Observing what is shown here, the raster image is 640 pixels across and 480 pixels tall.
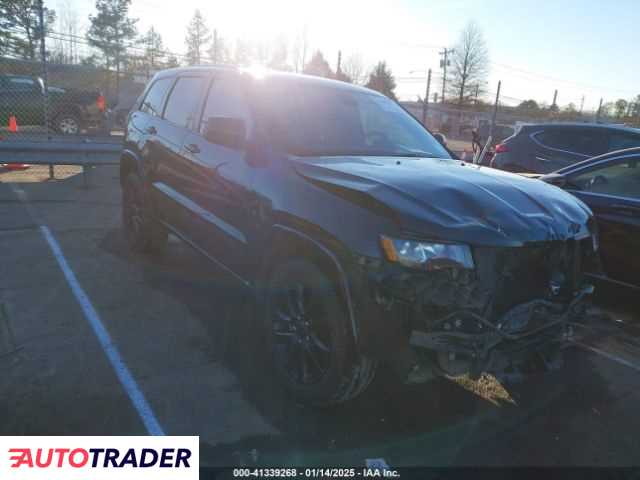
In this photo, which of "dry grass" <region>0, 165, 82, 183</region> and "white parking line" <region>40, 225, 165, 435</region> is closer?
"white parking line" <region>40, 225, 165, 435</region>

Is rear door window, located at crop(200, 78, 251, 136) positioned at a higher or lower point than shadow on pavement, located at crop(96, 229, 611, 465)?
higher

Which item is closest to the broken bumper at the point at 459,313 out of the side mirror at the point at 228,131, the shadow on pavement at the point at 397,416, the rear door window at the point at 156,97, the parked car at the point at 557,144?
the shadow on pavement at the point at 397,416

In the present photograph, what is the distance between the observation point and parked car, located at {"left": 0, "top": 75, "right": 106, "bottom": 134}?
13.3 m

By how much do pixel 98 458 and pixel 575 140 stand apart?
8.19m

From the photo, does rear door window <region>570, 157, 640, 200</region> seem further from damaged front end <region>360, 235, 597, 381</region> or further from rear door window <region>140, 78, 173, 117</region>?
rear door window <region>140, 78, 173, 117</region>

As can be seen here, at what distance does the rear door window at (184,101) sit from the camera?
4094 millimetres

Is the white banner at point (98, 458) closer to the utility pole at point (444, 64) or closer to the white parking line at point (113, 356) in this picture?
the white parking line at point (113, 356)

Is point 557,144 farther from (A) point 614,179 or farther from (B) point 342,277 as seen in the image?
(B) point 342,277

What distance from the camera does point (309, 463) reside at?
7.90 ft

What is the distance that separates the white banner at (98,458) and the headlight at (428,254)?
1.44 m

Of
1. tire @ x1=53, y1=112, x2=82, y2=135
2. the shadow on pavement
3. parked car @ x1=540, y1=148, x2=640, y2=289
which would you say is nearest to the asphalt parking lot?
the shadow on pavement

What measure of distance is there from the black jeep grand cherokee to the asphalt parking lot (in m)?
0.30

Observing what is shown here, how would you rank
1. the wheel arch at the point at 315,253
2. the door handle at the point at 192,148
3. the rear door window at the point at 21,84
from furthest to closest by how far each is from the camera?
the rear door window at the point at 21,84 < the door handle at the point at 192,148 < the wheel arch at the point at 315,253

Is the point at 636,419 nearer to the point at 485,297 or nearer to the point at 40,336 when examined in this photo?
the point at 485,297
